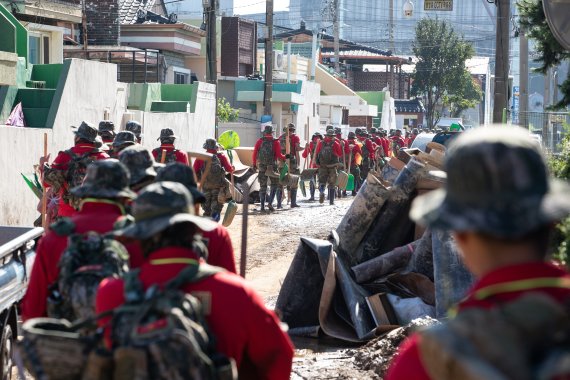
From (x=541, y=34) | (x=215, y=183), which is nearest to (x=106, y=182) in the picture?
(x=541, y=34)

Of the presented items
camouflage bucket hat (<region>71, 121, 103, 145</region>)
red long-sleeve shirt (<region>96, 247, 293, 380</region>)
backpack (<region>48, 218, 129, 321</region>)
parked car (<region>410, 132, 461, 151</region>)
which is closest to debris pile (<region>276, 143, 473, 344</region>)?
camouflage bucket hat (<region>71, 121, 103, 145</region>)

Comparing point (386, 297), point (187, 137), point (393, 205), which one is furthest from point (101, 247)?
point (187, 137)

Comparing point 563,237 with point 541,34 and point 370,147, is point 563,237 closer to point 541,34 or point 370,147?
point 541,34

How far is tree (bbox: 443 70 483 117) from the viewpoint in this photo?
71.2 m

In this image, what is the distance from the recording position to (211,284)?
3.77 meters

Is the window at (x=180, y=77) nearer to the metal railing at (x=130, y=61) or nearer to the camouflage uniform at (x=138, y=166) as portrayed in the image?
the metal railing at (x=130, y=61)

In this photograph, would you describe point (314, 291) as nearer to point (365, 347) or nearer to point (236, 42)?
point (365, 347)

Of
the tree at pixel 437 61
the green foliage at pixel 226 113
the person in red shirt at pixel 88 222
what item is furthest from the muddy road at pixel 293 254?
the tree at pixel 437 61

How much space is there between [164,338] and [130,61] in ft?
115

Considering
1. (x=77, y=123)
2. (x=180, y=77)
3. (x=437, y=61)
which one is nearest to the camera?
(x=77, y=123)

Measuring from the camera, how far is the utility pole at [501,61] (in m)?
21.2

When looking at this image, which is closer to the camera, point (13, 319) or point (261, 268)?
point (13, 319)

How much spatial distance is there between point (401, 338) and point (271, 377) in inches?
210

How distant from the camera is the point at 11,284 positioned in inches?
312
